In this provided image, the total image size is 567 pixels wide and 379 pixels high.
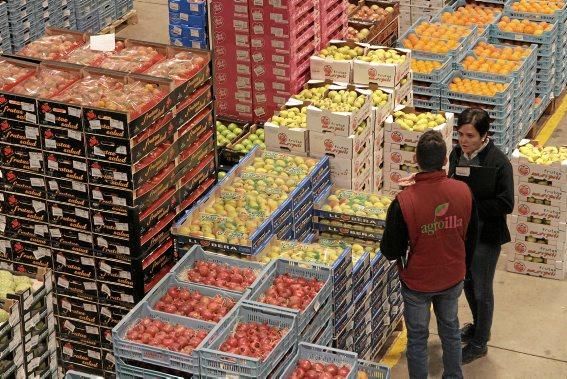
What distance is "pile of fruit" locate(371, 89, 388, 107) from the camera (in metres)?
11.7

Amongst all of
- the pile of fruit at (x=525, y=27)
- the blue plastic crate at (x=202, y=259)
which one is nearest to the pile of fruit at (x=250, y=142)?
the blue plastic crate at (x=202, y=259)

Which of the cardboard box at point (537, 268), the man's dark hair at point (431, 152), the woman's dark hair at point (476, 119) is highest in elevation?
the man's dark hair at point (431, 152)

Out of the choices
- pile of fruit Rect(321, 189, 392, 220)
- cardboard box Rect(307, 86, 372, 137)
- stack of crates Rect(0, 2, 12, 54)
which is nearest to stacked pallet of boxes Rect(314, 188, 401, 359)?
pile of fruit Rect(321, 189, 392, 220)

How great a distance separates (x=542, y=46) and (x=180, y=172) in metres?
6.22

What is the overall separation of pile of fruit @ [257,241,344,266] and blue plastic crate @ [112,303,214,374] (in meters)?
1.08

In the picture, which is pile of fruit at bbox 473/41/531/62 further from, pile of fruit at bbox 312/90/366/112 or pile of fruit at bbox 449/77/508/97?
pile of fruit at bbox 312/90/366/112

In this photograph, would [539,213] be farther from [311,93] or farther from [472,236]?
[472,236]

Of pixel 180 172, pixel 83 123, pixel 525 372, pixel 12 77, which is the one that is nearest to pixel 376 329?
pixel 525 372

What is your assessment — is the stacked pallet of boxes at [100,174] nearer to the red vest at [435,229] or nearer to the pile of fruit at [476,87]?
the red vest at [435,229]

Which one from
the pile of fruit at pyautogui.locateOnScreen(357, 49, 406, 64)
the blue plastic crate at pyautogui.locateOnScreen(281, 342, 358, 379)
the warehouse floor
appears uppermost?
the pile of fruit at pyautogui.locateOnScreen(357, 49, 406, 64)

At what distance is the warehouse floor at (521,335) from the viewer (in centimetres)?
1016

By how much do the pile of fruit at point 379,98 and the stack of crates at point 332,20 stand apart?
1.18 metres

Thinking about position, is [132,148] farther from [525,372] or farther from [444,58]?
[444,58]

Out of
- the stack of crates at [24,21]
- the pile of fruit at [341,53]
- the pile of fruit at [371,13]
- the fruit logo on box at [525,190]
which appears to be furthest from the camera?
the stack of crates at [24,21]
